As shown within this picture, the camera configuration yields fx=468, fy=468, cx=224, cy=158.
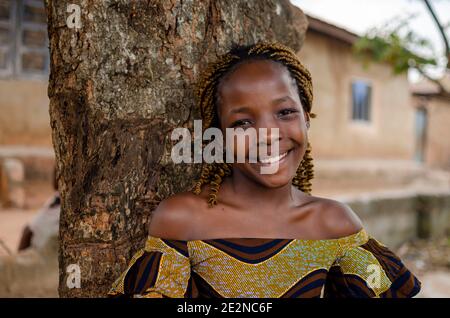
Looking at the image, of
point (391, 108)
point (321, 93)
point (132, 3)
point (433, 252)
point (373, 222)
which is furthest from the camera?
point (391, 108)

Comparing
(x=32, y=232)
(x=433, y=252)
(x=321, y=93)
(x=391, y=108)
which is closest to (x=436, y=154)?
(x=391, y=108)

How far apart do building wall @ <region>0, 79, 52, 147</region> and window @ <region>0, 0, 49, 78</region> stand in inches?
10.2

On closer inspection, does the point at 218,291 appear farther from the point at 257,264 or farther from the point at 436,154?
the point at 436,154

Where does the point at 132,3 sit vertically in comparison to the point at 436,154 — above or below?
above

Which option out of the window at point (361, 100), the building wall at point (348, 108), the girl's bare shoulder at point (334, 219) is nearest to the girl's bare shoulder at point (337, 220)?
the girl's bare shoulder at point (334, 219)

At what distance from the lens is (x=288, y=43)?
204 centimetres

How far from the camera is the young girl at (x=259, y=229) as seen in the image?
1.43m

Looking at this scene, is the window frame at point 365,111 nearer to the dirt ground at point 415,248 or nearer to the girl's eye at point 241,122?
the dirt ground at point 415,248

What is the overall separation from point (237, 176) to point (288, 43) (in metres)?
0.76

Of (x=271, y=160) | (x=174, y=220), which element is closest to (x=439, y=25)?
(x=271, y=160)

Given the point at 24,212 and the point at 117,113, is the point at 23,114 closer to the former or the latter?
the point at 24,212

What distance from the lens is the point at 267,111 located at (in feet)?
4.77

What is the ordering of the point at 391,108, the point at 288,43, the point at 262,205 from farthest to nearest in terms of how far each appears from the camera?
the point at 391,108, the point at 288,43, the point at 262,205

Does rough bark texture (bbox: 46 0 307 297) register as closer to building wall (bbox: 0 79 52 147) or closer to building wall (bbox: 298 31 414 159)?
building wall (bbox: 0 79 52 147)
